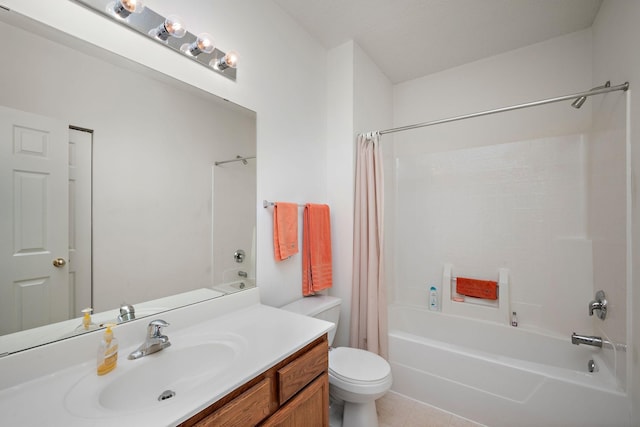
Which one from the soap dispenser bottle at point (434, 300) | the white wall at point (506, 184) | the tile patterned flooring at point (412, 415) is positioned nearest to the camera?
the tile patterned flooring at point (412, 415)

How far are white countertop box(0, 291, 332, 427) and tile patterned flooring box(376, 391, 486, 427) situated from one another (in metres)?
1.05

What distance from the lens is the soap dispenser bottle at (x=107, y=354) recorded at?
0.89m

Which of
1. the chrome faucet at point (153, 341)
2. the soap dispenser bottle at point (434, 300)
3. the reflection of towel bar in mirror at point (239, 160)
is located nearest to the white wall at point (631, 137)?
the soap dispenser bottle at point (434, 300)

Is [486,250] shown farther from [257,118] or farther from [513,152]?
[257,118]

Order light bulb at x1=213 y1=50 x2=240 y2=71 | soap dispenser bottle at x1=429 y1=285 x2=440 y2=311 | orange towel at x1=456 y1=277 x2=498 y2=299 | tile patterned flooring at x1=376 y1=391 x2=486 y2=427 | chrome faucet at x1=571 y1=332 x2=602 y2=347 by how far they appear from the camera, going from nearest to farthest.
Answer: light bulb at x1=213 y1=50 x2=240 y2=71, chrome faucet at x1=571 y1=332 x2=602 y2=347, tile patterned flooring at x1=376 y1=391 x2=486 y2=427, orange towel at x1=456 y1=277 x2=498 y2=299, soap dispenser bottle at x1=429 y1=285 x2=440 y2=311

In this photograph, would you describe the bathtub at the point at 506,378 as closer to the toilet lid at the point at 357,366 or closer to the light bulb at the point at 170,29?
the toilet lid at the point at 357,366

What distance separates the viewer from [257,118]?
5.46ft

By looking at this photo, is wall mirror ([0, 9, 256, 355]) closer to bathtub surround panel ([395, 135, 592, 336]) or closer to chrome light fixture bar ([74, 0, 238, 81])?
chrome light fixture bar ([74, 0, 238, 81])

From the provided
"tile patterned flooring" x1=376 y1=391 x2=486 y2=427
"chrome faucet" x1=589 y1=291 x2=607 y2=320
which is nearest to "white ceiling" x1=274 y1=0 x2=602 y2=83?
"chrome faucet" x1=589 y1=291 x2=607 y2=320

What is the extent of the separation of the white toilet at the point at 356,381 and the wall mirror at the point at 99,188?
779 millimetres

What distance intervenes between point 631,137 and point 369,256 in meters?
1.56

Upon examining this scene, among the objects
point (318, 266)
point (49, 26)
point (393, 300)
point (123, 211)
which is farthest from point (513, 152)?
Result: point (49, 26)

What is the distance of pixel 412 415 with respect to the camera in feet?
5.99

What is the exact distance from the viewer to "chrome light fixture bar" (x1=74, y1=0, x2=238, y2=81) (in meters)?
1.05
